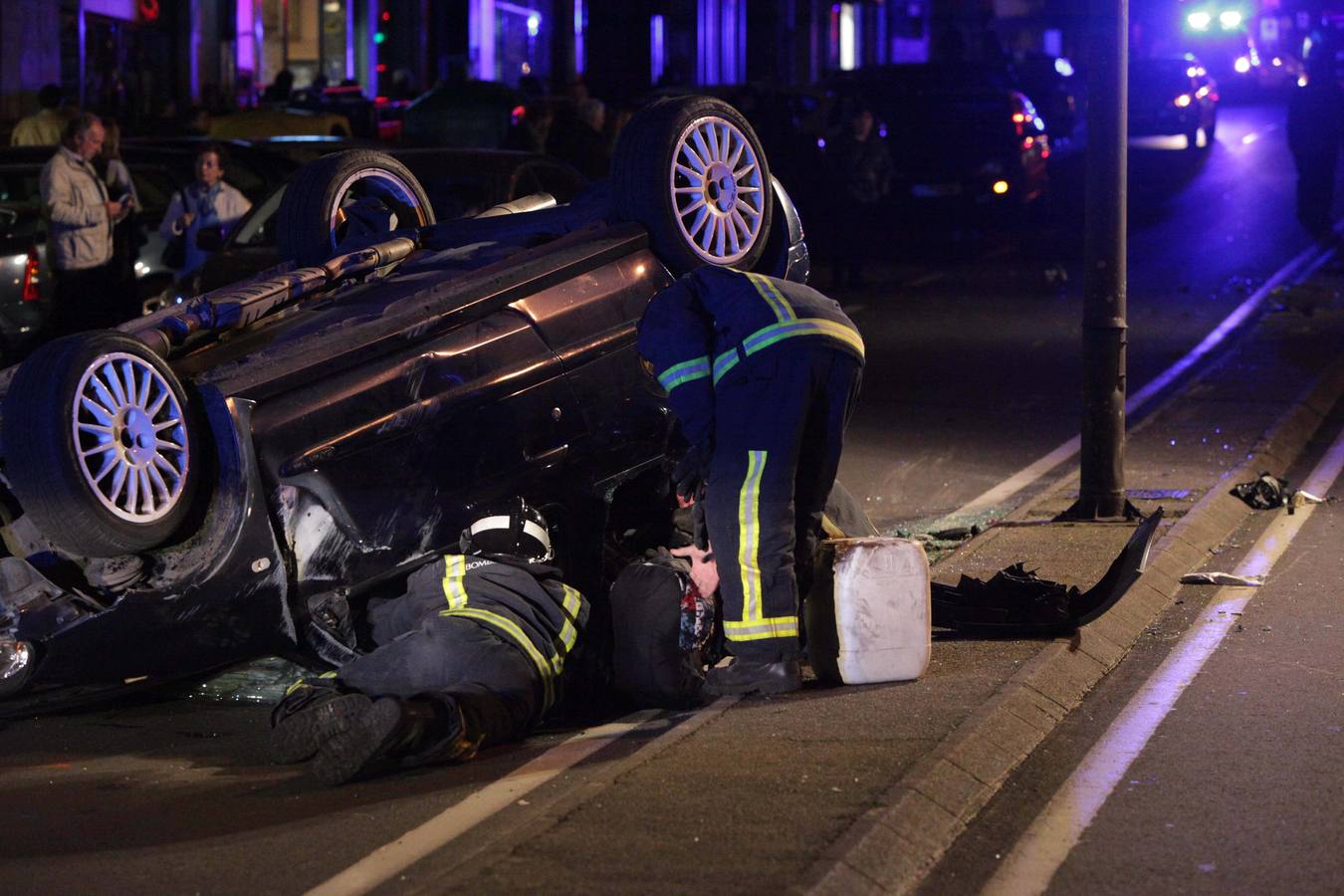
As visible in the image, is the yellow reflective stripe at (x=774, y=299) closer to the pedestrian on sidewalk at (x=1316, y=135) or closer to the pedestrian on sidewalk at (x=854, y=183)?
the pedestrian on sidewalk at (x=854, y=183)

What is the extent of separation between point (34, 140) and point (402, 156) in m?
5.94

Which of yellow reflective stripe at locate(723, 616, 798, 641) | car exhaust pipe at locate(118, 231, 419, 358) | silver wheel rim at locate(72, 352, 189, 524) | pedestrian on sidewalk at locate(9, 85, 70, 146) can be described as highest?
pedestrian on sidewalk at locate(9, 85, 70, 146)

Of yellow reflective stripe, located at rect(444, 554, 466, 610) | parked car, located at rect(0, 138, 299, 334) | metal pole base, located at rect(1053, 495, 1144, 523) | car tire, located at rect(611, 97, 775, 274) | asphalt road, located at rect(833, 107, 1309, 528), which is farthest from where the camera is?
parked car, located at rect(0, 138, 299, 334)

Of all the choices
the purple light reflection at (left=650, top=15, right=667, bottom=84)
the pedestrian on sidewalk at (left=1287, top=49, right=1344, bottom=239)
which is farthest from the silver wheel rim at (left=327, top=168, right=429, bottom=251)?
the purple light reflection at (left=650, top=15, right=667, bottom=84)

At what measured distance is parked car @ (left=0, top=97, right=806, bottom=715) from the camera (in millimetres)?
5660

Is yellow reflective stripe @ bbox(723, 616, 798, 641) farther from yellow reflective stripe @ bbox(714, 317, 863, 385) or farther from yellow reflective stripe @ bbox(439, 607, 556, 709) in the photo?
yellow reflective stripe @ bbox(714, 317, 863, 385)

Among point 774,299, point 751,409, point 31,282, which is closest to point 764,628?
point 751,409

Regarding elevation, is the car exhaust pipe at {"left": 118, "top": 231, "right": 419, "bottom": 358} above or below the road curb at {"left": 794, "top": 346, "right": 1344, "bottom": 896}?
above

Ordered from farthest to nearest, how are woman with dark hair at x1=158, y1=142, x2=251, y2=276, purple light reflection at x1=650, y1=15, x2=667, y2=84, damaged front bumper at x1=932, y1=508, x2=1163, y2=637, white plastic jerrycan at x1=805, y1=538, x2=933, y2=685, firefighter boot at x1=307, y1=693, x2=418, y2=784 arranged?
purple light reflection at x1=650, y1=15, x2=667, y2=84, woman with dark hair at x1=158, y1=142, x2=251, y2=276, damaged front bumper at x1=932, y1=508, x2=1163, y2=637, white plastic jerrycan at x1=805, y1=538, x2=933, y2=685, firefighter boot at x1=307, y1=693, x2=418, y2=784

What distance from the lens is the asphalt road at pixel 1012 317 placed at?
438 inches

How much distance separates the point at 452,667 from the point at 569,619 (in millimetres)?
499

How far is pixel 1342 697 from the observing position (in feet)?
20.6

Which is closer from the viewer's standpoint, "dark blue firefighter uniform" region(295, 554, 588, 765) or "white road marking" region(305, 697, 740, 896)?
"white road marking" region(305, 697, 740, 896)

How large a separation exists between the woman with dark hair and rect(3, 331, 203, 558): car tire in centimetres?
821
